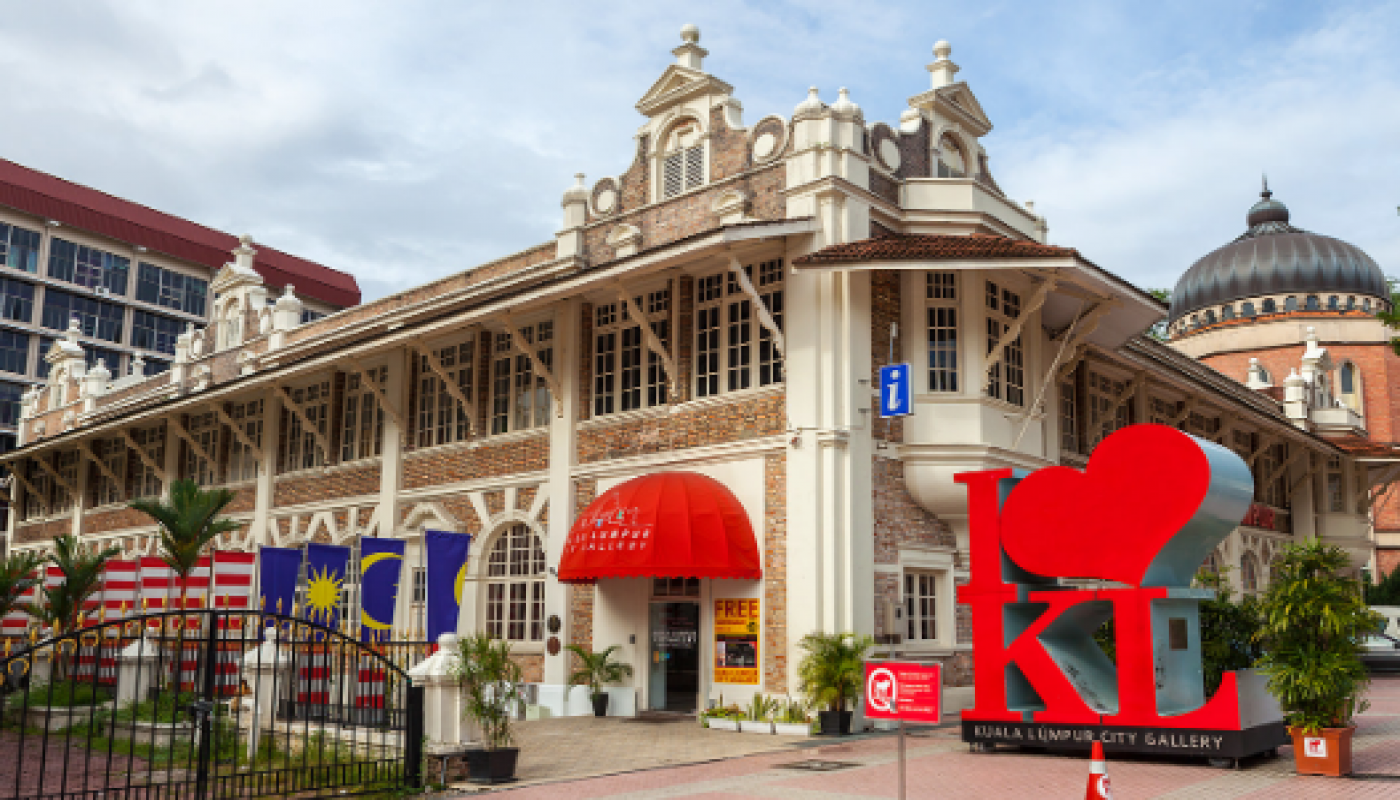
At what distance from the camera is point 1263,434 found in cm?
3291

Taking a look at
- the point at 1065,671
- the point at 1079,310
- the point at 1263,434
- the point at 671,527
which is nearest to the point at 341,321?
the point at 671,527

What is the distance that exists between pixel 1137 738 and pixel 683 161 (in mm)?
12438

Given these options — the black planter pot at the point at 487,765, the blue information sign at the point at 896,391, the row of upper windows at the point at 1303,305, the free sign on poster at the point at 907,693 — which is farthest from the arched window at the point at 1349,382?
the free sign on poster at the point at 907,693

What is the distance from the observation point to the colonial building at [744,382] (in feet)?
57.7

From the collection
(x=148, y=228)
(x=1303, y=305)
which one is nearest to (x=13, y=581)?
(x=148, y=228)

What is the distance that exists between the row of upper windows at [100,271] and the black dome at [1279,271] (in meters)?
56.7

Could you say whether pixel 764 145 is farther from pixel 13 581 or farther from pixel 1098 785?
pixel 13 581

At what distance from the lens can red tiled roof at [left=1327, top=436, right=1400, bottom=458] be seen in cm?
3375

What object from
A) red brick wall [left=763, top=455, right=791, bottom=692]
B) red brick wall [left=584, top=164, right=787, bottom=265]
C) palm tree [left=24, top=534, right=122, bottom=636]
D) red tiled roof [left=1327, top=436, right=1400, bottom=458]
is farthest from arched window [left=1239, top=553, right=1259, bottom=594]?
palm tree [left=24, top=534, right=122, bottom=636]

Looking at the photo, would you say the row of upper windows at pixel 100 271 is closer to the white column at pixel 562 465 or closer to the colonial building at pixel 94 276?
the colonial building at pixel 94 276

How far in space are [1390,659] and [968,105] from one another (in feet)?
68.7

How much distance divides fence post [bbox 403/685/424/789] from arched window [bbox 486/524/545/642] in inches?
379

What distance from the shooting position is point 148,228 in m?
67.9

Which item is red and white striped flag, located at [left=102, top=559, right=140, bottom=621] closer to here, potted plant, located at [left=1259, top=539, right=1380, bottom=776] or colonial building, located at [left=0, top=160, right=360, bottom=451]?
potted plant, located at [left=1259, top=539, right=1380, bottom=776]
